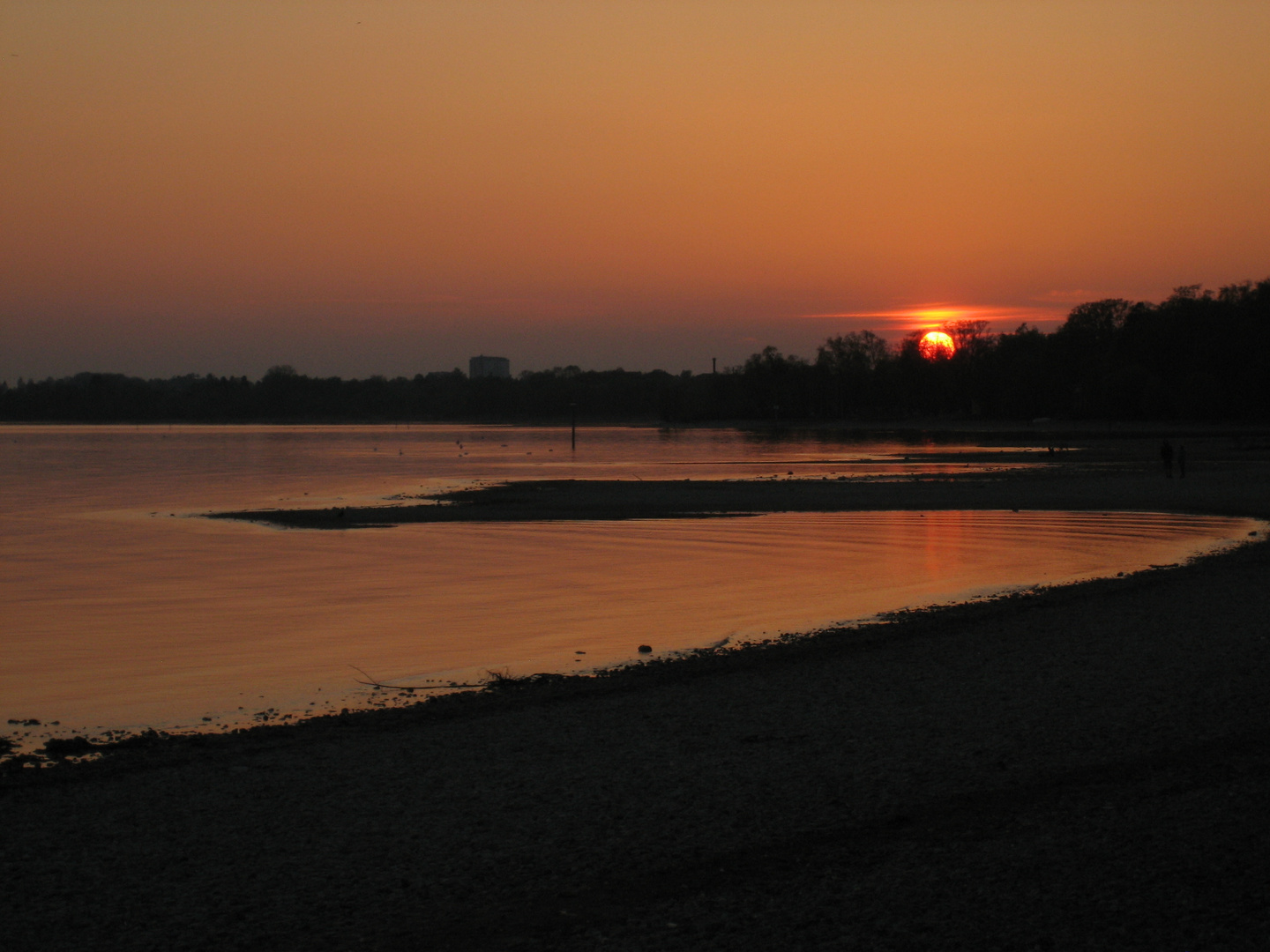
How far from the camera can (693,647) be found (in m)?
14.4

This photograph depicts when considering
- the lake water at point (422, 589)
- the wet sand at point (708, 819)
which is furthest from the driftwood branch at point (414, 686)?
the wet sand at point (708, 819)

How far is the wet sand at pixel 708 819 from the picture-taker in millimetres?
5496

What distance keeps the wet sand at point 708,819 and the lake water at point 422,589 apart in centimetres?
282

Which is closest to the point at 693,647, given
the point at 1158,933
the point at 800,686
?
the point at 800,686

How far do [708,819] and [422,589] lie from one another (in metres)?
14.2

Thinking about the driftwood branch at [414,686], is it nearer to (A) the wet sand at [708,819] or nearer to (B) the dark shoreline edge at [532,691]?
(B) the dark shoreline edge at [532,691]

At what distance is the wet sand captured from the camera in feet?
18.0

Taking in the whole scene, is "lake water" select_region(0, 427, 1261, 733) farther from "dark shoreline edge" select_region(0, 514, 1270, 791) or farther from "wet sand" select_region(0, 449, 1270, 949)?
"wet sand" select_region(0, 449, 1270, 949)

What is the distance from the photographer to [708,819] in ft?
22.9

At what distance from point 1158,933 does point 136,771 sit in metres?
6.91

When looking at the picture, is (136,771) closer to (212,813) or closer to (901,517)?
(212,813)

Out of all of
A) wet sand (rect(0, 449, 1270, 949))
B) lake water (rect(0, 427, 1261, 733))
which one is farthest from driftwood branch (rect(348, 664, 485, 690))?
wet sand (rect(0, 449, 1270, 949))

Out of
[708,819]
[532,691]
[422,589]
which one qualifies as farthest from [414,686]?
[422,589]

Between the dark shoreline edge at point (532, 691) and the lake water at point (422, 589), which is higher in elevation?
the dark shoreline edge at point (532, 691)
